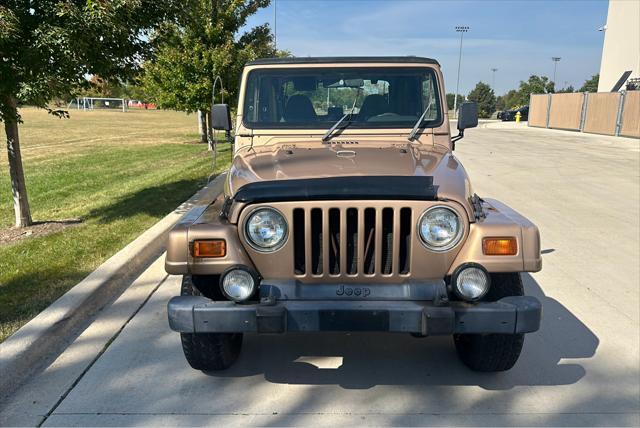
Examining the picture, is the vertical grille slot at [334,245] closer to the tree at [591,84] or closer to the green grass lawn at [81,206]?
the green grass lawn at [81,206]

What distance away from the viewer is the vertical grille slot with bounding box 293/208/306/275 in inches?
111

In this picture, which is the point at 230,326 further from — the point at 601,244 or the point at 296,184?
the point at 601,244

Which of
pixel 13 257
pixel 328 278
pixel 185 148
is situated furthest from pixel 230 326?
pixel 185 148

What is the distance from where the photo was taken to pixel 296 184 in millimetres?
2807

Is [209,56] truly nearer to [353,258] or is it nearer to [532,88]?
[353,258]

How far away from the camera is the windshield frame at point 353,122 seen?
4012 mm

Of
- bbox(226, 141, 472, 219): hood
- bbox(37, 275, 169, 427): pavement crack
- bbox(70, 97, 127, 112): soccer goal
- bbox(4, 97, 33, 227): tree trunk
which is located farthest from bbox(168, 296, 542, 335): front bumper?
bbox(70, 97, 127, 112): soccer goal

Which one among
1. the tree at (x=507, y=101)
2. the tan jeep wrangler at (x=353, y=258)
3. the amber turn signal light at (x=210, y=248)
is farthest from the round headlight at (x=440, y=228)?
the tree at (x=507, y=101)

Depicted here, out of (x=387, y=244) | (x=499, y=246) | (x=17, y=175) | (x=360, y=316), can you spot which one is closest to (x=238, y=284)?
(x=360, y=316)

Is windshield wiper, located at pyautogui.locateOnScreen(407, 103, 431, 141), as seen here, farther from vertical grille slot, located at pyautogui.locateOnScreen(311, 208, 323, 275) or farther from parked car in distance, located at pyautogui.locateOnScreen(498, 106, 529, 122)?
parked car in distance, located at pyautogui.locateOnScreen(498, 106, 529, 122)

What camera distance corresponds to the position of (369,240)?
2.85 meters

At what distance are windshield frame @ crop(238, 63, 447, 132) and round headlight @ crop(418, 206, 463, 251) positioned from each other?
1.32 meters

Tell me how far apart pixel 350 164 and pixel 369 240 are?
0.56 meters

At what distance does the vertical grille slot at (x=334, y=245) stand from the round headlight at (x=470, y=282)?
23.5 inches
